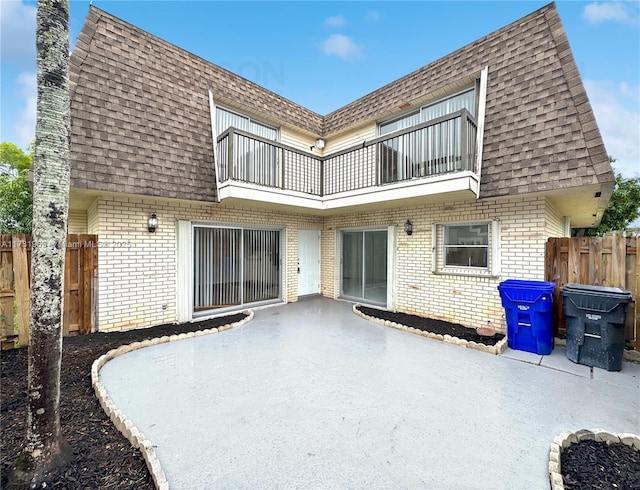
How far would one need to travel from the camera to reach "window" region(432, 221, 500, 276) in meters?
5.83

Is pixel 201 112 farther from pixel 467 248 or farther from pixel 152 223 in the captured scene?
pixel 467 248

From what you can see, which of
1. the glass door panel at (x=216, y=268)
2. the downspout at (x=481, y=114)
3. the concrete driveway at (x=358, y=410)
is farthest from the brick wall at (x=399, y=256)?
the concrete driveway at (x=358, y=410)

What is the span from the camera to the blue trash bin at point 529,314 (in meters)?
4.71

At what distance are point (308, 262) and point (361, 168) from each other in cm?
382

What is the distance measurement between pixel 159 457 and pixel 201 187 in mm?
4948

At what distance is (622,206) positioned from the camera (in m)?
12.7

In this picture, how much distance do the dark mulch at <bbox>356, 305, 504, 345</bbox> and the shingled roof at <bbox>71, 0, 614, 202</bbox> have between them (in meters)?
2.74

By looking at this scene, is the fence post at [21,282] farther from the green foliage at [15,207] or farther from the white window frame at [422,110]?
the green foliage at [15,207]

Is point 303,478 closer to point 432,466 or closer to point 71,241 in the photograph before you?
point 432,466

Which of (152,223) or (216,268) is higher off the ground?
(152,223)

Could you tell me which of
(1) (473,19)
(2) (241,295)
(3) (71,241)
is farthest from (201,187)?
(1) (473,19)

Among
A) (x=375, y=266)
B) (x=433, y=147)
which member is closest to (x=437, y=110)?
(x=433, y=147)

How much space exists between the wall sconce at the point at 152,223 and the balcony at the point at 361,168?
145 cm

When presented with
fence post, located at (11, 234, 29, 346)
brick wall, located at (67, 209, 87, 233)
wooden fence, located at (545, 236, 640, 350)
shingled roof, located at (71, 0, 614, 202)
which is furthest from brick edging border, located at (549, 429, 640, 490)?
brick wall, located at (67, 209, 87, 233)
